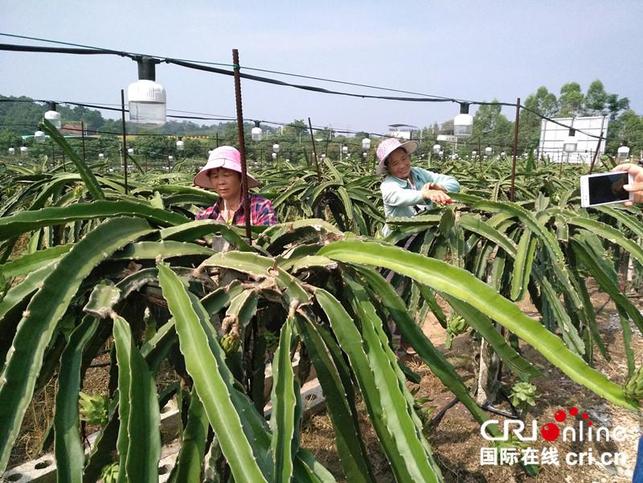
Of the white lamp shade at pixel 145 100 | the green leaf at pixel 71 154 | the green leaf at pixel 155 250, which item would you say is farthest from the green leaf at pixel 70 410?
the white lamp shade at pixel 145 100

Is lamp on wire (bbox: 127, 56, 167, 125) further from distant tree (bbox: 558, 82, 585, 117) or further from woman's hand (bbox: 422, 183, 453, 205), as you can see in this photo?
distant tree (bbox: 558, 82, 585, 117)

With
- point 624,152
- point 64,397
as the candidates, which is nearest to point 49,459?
point 64,397

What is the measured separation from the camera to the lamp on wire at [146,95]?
1.49 m

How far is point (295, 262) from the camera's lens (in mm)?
861

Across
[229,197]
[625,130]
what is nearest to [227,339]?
[229,197]

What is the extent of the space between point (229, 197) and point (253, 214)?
0.44 ft

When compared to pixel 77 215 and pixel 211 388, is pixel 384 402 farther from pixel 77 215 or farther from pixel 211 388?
pixel 77 215

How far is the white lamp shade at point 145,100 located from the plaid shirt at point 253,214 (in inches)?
15.3

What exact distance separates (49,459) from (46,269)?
5.43 feet

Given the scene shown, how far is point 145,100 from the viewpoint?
1.49 meters

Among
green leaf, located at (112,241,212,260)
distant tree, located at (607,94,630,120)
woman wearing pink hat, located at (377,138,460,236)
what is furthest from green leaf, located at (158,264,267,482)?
distant tree, located at (607,94,630,120)

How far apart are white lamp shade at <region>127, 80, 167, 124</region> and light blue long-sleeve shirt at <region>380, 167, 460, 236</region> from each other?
3.57 feet

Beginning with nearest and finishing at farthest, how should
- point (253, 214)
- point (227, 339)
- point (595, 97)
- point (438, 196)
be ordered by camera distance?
point (227, 339) → point (438, 196) → point (253, 214) → point (595, 97)

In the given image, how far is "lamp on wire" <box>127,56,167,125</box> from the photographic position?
4.88 feet
